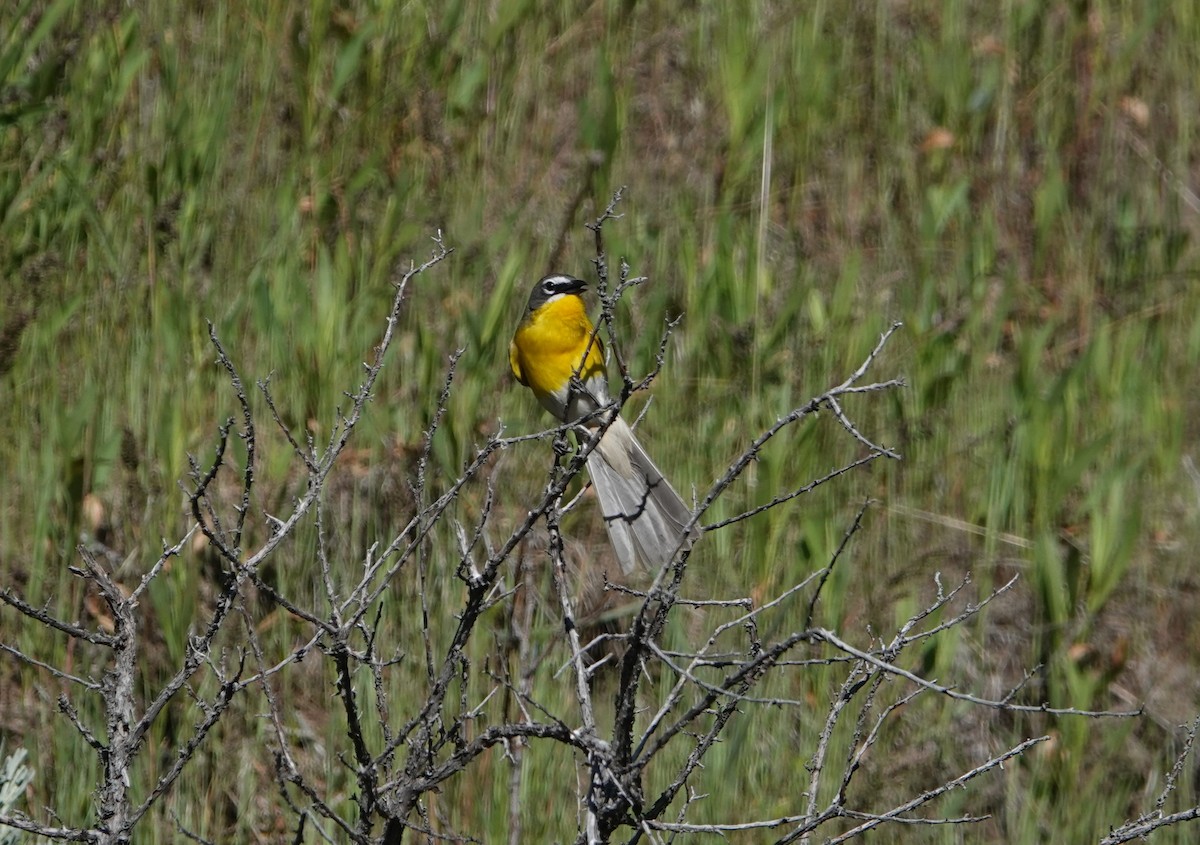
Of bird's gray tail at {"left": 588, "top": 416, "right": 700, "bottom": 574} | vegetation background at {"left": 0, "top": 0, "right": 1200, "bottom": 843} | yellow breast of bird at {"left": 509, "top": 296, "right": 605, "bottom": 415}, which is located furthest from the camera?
yellow breast of bird at {"left": 509, "top": 296, "right": 605, "bottom": 415}

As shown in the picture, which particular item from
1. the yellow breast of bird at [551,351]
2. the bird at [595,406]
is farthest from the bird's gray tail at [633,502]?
the yellow breast of bird at [551,351]

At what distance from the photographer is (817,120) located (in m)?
6.09

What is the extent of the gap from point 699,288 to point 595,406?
3.10ft

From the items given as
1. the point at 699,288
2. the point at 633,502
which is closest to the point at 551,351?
the point at 633,502

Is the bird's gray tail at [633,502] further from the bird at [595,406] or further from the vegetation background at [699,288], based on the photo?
the vegetation background at [699,288]

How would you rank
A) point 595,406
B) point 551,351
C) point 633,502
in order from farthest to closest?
point 551,351 < point 595,406 < point 633,502

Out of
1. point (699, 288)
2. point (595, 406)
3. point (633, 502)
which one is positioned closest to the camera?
point (633, 502)

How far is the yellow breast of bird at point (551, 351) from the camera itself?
471 cm

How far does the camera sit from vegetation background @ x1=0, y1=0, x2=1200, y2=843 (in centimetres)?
Answer: 438

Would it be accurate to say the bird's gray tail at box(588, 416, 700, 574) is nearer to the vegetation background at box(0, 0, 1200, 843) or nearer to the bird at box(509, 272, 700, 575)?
the bird at box(509, 272, 700, 575)

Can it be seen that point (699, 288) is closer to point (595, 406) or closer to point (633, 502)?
point (595, 406)

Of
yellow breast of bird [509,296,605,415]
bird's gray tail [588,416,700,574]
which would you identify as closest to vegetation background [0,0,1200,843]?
yellow breast of bird [509,296,605,415]

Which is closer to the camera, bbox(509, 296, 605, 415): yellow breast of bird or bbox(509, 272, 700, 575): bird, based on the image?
bbox(509, 272, 700, 575): bird

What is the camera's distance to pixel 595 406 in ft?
15.0
